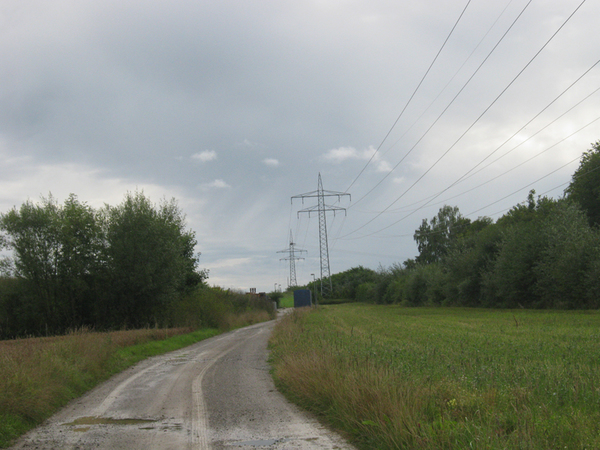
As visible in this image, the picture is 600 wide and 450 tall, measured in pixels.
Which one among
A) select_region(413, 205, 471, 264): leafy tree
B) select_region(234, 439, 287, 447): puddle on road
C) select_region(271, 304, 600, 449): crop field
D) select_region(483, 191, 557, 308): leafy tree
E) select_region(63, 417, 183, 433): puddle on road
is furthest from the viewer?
select_region(413, 205, 471, 264): leafy tree

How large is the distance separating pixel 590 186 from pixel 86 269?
46.2 metres

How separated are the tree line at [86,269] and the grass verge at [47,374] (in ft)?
46.1

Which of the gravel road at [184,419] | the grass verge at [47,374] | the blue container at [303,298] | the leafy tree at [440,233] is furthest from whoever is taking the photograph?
the leafy tree at [440,233]

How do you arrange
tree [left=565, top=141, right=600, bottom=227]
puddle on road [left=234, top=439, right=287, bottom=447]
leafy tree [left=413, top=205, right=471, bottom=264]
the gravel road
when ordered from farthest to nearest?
leafy tree [left=413, top=205, right=471, bottom=264] → tree [left=565, top=141, right=600, bottom=227] → the gravel road → puddle on road [left=234, top=439, right=287, bottom=447]

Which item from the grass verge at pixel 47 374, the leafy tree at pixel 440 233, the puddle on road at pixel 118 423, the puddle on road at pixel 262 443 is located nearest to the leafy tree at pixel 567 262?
the grass verge at pixel 47 374

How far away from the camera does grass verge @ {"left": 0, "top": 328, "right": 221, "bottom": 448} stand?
24.3ft

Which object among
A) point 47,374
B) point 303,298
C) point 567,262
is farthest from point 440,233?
point 47,374

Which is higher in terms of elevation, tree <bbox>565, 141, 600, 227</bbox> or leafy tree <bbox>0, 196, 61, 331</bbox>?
tree <bbox>565, 141, 600, 227</bbox>

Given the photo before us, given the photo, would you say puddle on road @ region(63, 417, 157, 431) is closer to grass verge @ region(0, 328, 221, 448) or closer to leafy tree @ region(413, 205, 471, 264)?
grass verge @ region(0, 328, 221, 448)

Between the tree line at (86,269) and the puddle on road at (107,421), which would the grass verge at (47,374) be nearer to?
the puddle on road at (107,421)

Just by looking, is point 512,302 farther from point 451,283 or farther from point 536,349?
point 536,349

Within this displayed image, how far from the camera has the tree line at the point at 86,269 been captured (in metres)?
31.4

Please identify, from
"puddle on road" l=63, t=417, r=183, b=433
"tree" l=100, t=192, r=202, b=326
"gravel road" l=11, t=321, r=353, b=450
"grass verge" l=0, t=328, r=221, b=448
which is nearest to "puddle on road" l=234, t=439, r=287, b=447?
"gravel road" l=11, t=321, r=353, b=450

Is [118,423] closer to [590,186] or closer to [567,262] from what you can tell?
[567,262]
